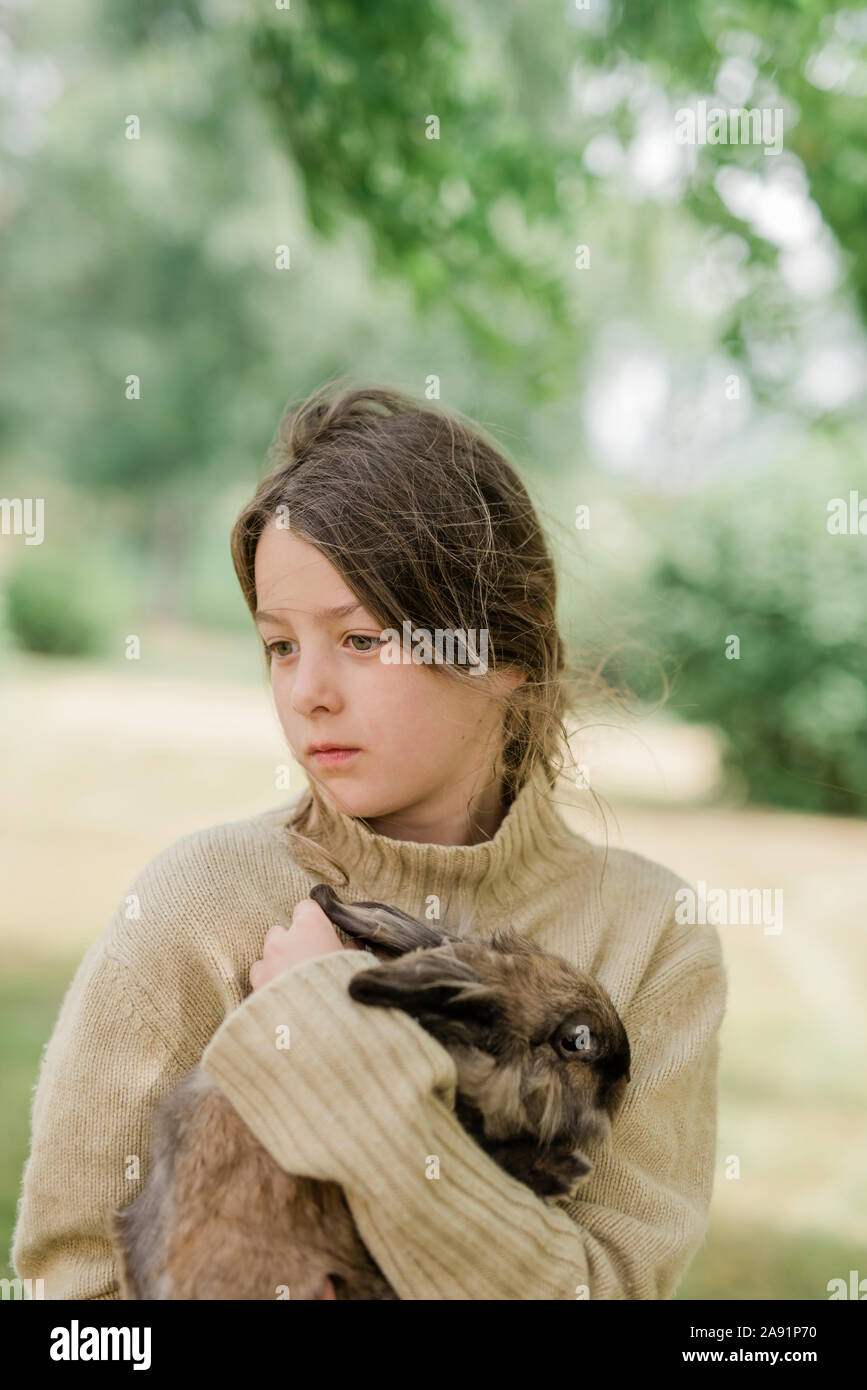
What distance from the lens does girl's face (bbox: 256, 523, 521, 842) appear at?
2049 mm

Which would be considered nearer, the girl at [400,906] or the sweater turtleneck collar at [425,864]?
the girl at [400,906]

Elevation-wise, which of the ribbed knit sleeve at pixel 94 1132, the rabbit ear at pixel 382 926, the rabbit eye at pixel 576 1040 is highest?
the rabbit ear at pixel 382 926

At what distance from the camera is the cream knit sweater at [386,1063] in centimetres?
168

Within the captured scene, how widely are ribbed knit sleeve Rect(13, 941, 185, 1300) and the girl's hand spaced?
0.24 m

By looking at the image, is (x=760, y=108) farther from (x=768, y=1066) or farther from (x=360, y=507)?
(x=768, y=1066)

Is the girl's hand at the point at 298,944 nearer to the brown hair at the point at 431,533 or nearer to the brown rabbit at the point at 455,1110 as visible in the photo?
the brown rabbit at the point at 455,1110

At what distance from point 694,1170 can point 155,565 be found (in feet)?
83.0

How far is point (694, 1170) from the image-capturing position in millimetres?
2219

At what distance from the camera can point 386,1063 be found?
1671 mm

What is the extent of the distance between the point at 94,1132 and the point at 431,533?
1156 mm

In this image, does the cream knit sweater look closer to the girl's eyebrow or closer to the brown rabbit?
the brown rabbit

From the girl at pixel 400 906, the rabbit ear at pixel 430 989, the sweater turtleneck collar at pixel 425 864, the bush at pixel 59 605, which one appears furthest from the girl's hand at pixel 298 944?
the bush at pixel 59 605

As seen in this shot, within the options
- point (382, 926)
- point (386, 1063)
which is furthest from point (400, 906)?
point (386, 1063)
